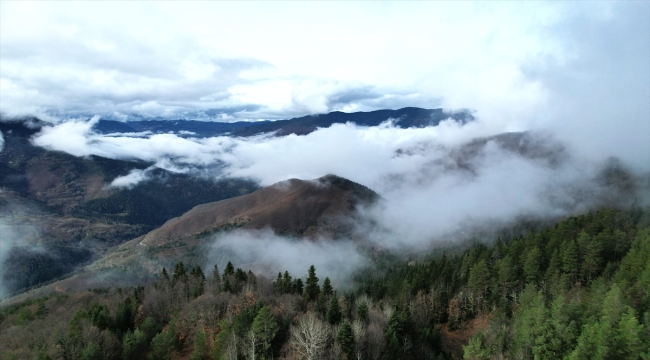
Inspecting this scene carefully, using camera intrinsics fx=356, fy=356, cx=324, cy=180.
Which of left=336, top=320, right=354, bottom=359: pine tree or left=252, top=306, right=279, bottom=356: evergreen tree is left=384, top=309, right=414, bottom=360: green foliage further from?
left=252, top=306, right=279, bottom=356: evergreen tree

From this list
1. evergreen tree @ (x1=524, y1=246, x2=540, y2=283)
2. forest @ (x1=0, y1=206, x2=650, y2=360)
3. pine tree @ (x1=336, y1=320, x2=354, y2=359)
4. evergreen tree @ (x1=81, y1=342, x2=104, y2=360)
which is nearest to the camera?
forest @ (x1=0, y1=206, x2=650, y2=360)

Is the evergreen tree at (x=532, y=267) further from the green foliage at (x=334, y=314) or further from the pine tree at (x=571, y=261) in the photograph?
the green foliage at (x=334, y=314)

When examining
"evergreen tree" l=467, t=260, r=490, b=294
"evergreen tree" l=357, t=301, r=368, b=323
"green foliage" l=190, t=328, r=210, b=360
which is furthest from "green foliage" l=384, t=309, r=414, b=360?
"evergreen tree" l=467, t=260, r=490, b=294

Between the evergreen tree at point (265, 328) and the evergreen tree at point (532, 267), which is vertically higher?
the evergreen tree at point (265, 328)

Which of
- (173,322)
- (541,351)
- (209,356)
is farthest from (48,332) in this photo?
(541,351)

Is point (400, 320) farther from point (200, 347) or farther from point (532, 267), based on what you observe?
point (532, 267)

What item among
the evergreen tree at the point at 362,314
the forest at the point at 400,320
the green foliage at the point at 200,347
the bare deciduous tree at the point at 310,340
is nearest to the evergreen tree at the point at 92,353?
the forest at the point at 400,320

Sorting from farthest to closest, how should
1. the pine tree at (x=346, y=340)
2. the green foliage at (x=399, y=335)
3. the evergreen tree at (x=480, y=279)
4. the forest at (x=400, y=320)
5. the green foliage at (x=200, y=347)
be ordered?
the evergreen tree at (x=480, y=279) → the green foliage at (x=399, y=335) → the green foliage at (x=200, y=347) → the pine tree at (x=346, y=340) → the forest at (x=400, y=320)

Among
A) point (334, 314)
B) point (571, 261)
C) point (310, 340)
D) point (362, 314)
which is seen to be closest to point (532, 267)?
point (571, 261)
